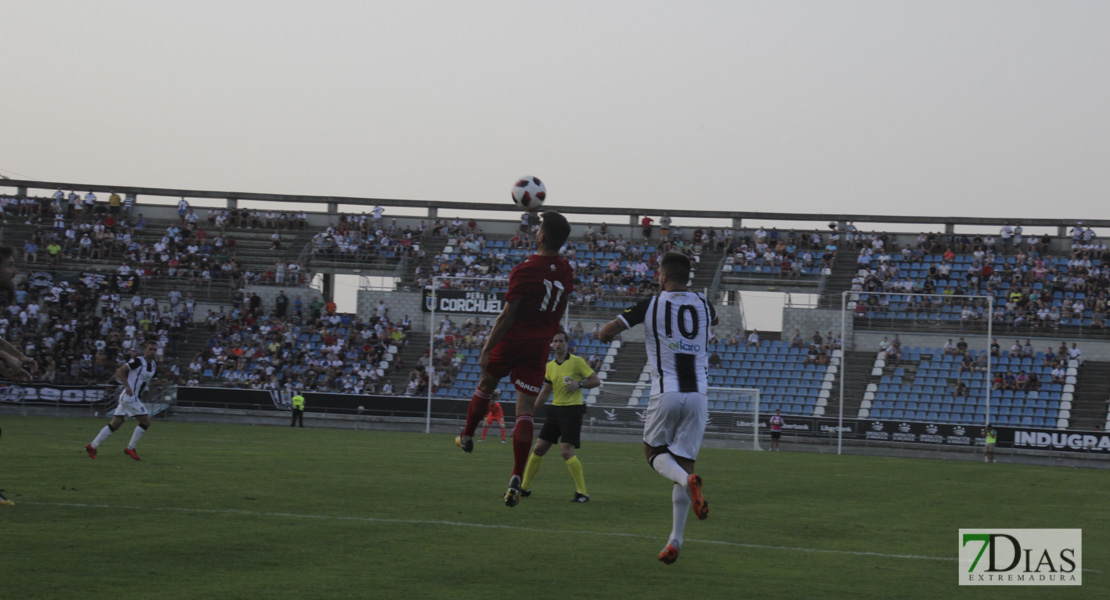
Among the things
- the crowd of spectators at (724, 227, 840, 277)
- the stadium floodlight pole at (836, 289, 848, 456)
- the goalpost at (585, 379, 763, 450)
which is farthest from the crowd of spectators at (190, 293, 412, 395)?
the stadium floodlight pole at (836, 289, 848, 456)

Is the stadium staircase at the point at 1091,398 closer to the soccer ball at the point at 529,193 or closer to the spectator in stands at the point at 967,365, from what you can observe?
the spectator in stands at the point at 967,365

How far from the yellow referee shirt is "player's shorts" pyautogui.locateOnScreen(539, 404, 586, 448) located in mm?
92

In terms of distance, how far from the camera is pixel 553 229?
10453 mm

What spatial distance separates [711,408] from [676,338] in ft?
92.3

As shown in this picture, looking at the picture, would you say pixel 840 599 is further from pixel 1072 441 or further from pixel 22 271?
pixel 22 271

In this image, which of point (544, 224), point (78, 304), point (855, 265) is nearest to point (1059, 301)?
point (855, 265)

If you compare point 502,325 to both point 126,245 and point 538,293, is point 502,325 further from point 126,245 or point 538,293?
point 126,245

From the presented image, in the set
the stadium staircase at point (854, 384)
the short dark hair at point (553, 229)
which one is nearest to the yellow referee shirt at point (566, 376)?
the short dark hair at point (553, 229)

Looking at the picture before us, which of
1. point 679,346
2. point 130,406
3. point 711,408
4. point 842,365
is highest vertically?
point 679,346

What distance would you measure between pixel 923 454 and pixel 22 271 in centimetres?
3923

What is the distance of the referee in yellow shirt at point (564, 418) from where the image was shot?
15.0m

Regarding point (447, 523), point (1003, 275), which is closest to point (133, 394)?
point (447, 523)

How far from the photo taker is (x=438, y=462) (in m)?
22.4

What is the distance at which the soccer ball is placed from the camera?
41.0ft
